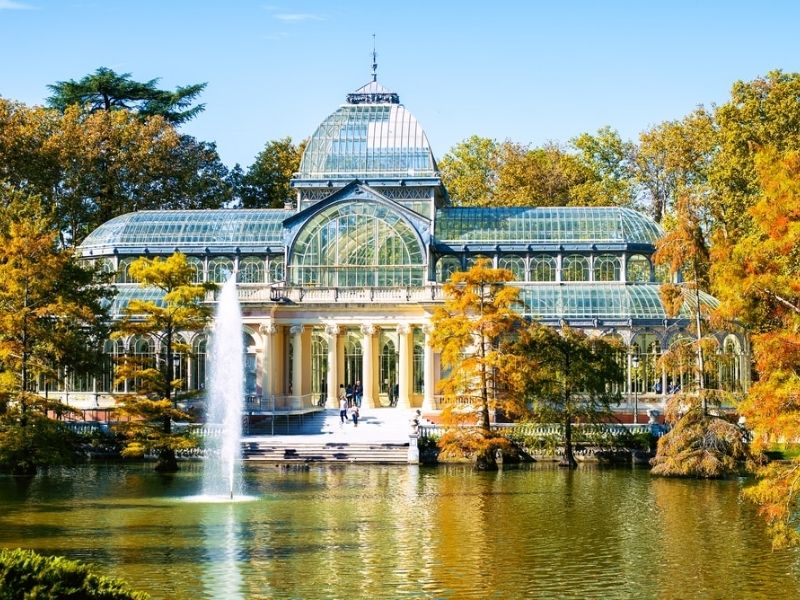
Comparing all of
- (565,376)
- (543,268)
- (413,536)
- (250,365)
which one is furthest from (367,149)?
(413,536)

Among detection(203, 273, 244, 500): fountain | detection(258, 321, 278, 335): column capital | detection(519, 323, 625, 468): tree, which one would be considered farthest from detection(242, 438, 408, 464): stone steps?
detection(258, 321, 278, 335): column capital

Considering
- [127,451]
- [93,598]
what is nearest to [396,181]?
[127,451]

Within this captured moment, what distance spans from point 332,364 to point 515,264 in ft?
37.4

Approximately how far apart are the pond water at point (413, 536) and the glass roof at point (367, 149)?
2599 centimetres

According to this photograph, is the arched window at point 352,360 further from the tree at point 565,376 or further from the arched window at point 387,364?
the tree at point 565,376

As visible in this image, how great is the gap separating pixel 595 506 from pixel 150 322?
21189 millimetres

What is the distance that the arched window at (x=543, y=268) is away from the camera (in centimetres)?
7250

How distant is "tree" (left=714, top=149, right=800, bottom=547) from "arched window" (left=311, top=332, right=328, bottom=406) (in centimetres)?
4533

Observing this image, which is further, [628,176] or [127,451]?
[628,176]

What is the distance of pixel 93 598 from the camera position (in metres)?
19.1

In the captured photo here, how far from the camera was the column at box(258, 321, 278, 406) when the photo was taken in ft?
229

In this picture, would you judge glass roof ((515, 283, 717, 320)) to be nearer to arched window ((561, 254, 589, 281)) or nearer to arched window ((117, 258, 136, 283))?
arched window ((561, 254, 589, 281))

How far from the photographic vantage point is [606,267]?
72312 millimetres

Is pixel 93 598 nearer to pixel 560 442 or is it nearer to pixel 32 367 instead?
pixel 32 367
